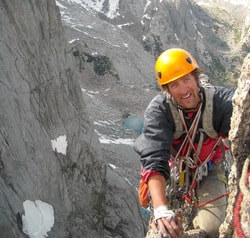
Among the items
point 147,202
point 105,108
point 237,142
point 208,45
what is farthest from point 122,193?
point 208,45

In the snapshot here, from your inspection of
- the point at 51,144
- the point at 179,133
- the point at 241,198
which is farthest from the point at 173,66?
the point at 51,144

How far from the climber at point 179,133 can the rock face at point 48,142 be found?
12.3 meters

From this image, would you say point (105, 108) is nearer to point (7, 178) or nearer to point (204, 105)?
point (7, 178)

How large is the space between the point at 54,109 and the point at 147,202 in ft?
58.3

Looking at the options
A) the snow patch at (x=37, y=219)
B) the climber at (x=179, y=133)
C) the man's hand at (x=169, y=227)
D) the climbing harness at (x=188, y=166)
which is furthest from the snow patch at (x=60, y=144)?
the man's hand at (x=169, y=227)

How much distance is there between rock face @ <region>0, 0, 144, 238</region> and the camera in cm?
1773

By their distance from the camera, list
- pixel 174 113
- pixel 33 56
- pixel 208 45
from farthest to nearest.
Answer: pixel 208 45, pixel 33 56, pixel 174 113

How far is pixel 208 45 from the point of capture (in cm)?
9738

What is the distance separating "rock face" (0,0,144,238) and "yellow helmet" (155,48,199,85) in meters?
12.8

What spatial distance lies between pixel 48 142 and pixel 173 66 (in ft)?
53.0

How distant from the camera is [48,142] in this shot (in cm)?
2025

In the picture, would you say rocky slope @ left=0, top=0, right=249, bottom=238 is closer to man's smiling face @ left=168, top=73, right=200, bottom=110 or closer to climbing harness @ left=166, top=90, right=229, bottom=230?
climbing harness @ left=166, top=90, right=229, bottom=230

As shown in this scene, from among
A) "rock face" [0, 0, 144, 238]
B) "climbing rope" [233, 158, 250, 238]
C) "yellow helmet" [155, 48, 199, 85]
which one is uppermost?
"rock face" [0, 0, 144, 238]

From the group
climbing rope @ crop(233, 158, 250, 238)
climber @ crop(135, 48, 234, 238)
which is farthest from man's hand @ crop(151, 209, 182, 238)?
climbing rope @ crop(233, 158, 250, 238)
